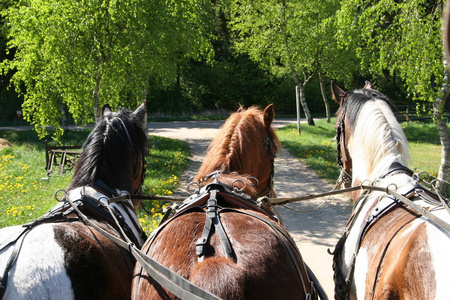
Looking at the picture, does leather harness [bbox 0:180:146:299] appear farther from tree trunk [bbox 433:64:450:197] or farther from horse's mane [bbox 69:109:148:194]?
tree trunk [bbox 433:64:450:197]

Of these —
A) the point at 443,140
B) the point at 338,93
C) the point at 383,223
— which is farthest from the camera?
the point at 443,140

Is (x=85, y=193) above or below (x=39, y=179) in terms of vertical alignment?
above

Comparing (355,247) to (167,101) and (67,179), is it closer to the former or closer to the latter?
(67,179)

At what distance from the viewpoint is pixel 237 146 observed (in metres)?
2.78

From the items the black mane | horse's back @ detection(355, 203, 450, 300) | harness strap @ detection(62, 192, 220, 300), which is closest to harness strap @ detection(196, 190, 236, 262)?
harness strap @ detection(62, 192, 220, 300)

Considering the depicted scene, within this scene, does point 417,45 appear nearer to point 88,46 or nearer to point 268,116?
point 268,116

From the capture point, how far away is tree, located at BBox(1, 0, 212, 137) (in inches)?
332

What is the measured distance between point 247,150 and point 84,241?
1349 mm

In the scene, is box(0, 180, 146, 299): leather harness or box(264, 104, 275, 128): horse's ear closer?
box(0, 180, 146, 299): leather harness

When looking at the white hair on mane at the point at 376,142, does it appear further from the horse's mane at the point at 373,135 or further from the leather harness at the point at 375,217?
the leather harness at the point at 375,217

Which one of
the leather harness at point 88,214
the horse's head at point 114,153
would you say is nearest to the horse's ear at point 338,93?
the horse's head at point 114,153

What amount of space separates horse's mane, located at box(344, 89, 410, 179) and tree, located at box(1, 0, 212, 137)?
6.82m

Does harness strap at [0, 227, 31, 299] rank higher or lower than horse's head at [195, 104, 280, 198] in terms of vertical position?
lower

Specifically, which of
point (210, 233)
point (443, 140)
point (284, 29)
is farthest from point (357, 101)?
point (284, 29)
